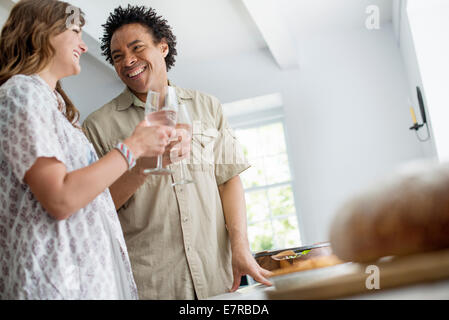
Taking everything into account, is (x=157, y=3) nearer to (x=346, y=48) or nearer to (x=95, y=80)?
(x=95, y=80)

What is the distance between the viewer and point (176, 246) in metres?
0.68

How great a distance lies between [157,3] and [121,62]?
0.69 ft

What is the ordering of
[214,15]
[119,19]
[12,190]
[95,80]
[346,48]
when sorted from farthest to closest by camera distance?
[214,15] → [346,48] → [95,80] → [119,19] → [12,190]

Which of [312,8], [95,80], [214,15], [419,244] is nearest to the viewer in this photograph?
[419,244]

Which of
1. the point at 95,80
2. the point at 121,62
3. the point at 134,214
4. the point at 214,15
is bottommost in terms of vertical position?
the point at 134,214

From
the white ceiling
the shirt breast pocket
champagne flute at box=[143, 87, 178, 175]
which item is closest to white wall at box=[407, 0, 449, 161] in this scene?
the white ceiling

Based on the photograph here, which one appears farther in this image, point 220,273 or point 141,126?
point 220,273

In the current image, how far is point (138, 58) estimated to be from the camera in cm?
58

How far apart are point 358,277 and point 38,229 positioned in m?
0.29

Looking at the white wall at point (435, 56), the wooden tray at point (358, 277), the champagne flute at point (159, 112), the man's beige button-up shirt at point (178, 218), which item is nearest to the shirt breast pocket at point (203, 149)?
the man's beige button-up shirt at point (178, 218)

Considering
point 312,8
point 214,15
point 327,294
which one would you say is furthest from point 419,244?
point 312,8

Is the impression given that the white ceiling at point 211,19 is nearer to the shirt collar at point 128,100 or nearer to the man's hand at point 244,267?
the shirt collar at point 128,100

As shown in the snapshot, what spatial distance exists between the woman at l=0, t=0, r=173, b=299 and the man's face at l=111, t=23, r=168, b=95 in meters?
0.14

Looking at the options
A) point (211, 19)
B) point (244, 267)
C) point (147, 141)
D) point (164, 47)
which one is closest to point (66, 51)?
point (147, 141)
